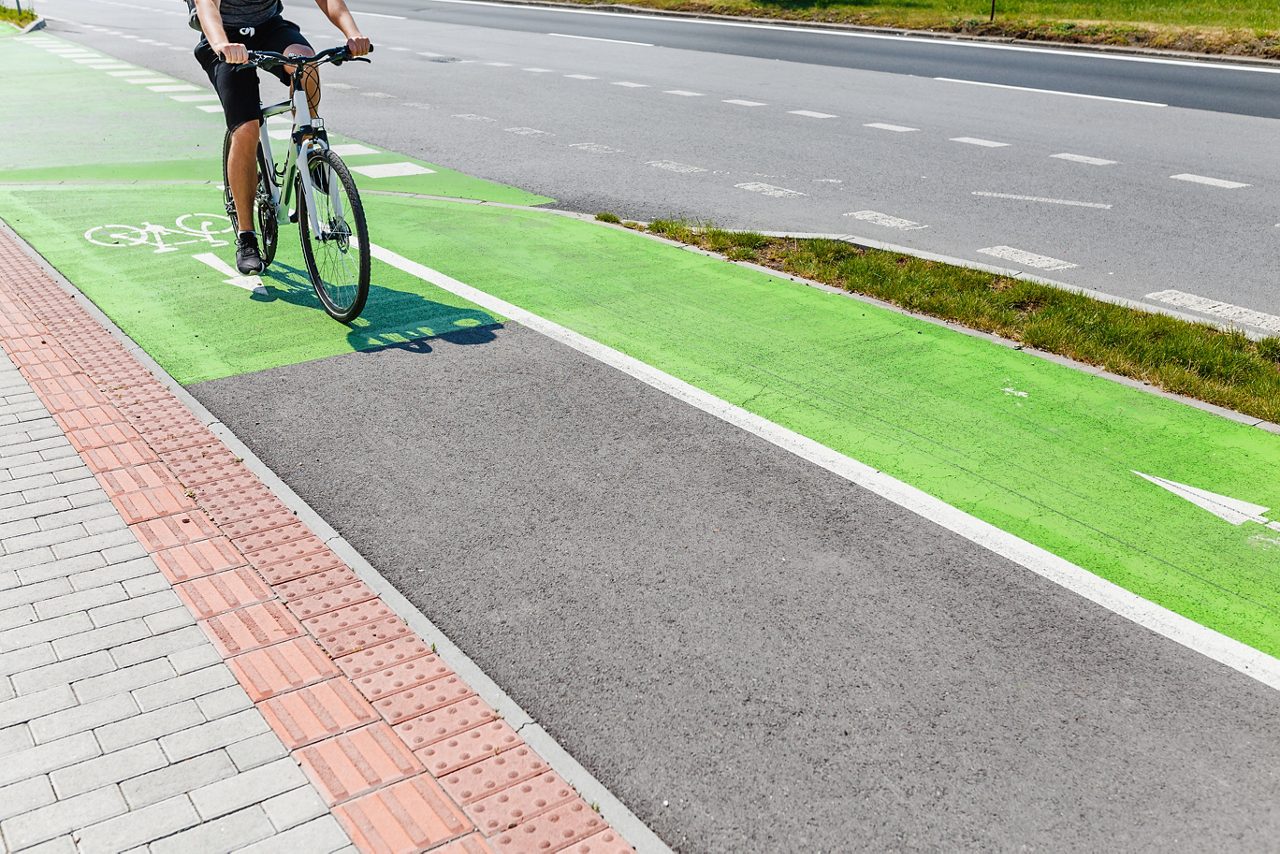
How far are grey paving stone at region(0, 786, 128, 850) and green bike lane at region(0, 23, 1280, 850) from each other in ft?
9.19

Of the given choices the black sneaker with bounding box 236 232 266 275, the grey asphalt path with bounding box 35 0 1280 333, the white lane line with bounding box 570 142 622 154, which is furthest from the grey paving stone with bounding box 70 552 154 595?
the white lane line with bounding box 570 142 622 154

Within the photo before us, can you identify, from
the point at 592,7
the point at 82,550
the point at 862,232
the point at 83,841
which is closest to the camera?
the point at 83,841

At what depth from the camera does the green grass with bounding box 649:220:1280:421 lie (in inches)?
253

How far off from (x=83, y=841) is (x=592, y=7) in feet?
114

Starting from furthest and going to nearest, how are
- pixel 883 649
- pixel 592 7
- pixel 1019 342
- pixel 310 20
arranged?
pixel 592 7
pixel 310 20
pixel 1019 342
pixel 883 649

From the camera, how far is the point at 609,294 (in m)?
7.88

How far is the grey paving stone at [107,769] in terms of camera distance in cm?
327

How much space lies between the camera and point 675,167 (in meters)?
12.6

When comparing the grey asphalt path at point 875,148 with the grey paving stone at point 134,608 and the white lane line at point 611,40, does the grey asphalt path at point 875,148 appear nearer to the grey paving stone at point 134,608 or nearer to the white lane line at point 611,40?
the white lane line at point 611,40

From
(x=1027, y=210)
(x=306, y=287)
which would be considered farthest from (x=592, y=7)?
(x=306, y=287)

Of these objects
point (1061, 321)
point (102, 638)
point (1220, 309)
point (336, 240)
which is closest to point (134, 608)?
point (102, 638)

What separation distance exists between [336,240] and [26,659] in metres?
3.65

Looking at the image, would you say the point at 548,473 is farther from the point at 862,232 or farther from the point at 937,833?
the point at 862,232

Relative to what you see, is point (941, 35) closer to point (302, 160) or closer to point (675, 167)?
point (675, 167)
